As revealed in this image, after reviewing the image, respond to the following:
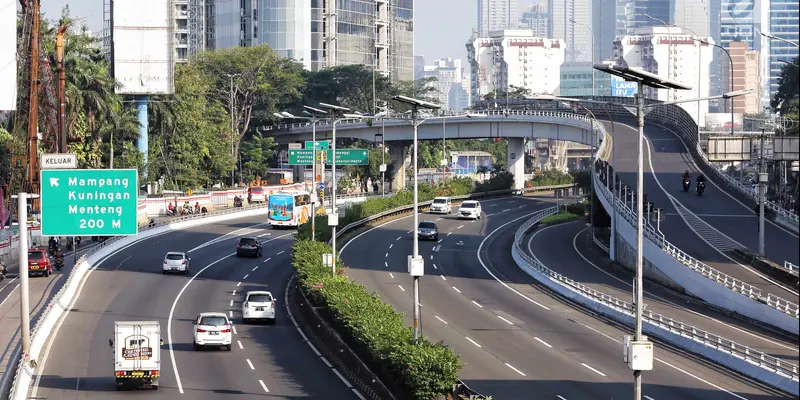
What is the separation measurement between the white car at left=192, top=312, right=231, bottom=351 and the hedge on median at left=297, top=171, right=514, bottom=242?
24.9 m

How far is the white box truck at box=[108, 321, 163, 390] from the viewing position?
37562 millimetres

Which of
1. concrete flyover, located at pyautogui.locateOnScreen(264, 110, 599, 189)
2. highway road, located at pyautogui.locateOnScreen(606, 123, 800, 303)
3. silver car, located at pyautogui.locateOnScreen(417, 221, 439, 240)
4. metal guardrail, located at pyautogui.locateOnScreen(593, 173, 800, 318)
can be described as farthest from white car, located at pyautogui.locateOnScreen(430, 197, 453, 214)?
metal guardrail, located at pyautogui.locateOnScreen(593, 173, 800, 318)

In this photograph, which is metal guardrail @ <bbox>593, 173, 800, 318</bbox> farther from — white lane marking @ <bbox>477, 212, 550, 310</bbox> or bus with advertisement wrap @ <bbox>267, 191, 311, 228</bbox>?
bus with advertisement wrap @ <bbox>267, 191, 311, 228</bbox>

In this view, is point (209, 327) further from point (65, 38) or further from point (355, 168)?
point (355, 168)

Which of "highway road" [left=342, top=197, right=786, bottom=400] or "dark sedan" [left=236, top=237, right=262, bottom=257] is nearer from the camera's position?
"highway road" [left=342, top=197, right=786, bottom=400]

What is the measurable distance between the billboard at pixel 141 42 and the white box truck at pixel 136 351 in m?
80.0

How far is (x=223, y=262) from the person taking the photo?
2980 inches

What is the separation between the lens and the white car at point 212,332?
45.7 m

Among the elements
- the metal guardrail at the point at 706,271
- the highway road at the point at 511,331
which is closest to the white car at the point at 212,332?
the highway road at the point at 511,331

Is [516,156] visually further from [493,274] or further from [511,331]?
[511,331]

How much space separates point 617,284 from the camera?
63969mm

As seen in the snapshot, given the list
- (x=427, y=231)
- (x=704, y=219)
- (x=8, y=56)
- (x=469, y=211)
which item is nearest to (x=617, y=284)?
(x=704, y=219)

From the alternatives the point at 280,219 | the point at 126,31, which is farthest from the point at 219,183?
the point at 280,219

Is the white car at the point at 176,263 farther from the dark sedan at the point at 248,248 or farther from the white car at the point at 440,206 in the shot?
the white car at the point at 440,206
